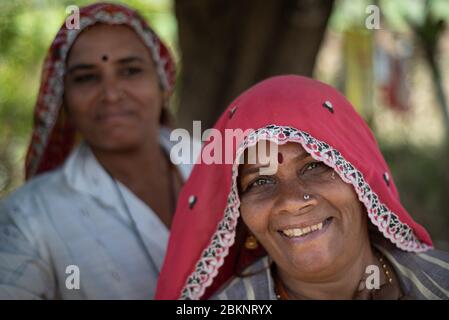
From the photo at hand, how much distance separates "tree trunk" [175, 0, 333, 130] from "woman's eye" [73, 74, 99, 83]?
6.36 feet

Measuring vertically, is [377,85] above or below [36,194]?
above

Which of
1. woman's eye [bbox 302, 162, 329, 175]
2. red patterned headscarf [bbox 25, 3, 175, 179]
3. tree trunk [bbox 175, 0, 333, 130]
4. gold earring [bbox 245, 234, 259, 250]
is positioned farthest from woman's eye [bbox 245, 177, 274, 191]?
tree trunk [bbox 175, 0, 333, 130]

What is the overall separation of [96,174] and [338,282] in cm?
145

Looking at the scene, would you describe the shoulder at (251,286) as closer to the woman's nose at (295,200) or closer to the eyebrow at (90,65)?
the woman's nose at (295,200)

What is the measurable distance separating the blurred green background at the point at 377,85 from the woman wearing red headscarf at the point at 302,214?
2.91 m

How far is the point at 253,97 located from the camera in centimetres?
260

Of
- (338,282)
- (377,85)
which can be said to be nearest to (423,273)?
(338,282)

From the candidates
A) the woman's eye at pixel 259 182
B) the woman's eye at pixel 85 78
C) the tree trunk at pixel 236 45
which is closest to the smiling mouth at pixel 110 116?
the woman's eye at pixel 85 78

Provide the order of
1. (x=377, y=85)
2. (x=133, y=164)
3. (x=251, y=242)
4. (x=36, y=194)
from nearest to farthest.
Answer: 1. (x=251, y=242)
2. (x=36, y=194)
3. (x=133, y=164)
4. (x=377, y=85)

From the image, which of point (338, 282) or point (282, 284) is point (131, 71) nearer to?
point (282, 284)

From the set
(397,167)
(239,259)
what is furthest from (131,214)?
(397,167)

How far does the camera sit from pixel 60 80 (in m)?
3.69

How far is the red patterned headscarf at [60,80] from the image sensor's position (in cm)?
365

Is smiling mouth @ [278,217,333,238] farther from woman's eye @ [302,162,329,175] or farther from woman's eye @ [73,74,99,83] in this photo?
woman's eye @ [73,74,99,83]
